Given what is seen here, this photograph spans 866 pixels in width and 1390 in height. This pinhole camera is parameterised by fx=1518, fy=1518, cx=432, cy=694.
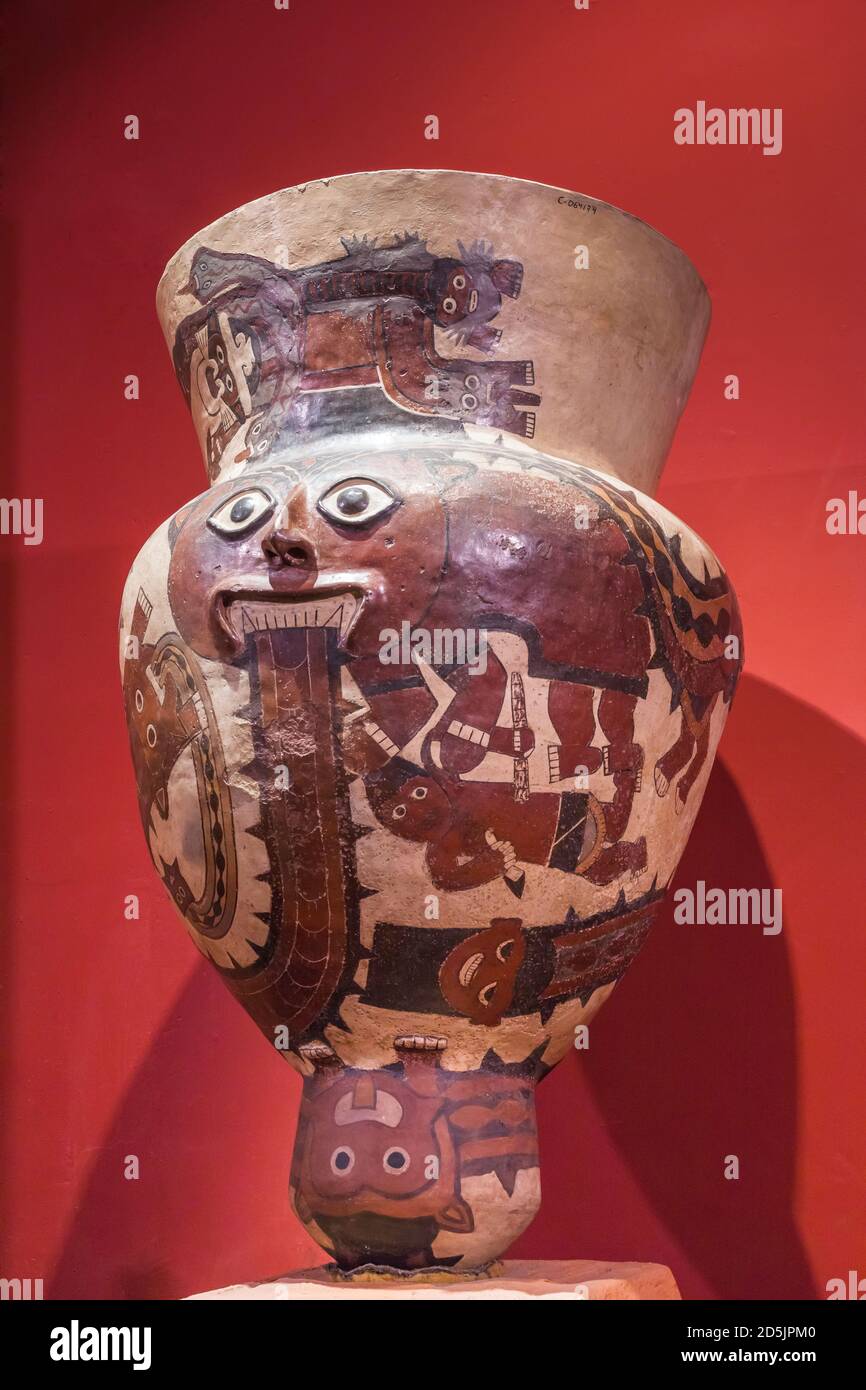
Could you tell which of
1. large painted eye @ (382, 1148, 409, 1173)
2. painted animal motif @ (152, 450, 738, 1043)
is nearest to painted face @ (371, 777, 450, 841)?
painted animal motif @ (152, 450, 738, 1043)

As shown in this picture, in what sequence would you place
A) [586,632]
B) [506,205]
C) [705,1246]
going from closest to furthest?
[586,632] → [506,205] → [705,1246]

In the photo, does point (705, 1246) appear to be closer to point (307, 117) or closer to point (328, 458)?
point (328, 458)

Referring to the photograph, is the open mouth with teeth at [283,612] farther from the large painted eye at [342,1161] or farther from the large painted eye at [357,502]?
the large painted eye at [342,1161]

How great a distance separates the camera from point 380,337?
77.0 inches

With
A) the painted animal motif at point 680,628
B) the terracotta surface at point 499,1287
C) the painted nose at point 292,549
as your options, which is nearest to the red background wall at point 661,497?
the terracotta surface at point 499,1287

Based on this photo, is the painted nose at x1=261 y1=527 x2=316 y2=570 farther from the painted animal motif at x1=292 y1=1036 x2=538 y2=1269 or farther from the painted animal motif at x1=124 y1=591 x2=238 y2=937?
the painted animal motif at x1=292 y1=1036 x2=538 y2=1269

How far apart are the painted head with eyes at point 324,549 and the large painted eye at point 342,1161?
1.99 feet

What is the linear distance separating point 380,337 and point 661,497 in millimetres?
835

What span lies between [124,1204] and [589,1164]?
0.80m

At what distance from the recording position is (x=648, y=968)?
2.56 metres

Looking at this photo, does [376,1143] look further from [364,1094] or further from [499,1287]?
[499,1287]

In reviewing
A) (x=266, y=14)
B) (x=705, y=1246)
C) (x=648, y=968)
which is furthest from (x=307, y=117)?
(x=705, y=1246)

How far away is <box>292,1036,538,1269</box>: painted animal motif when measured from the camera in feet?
5.94

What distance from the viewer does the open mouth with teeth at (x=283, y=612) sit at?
1759 mm
